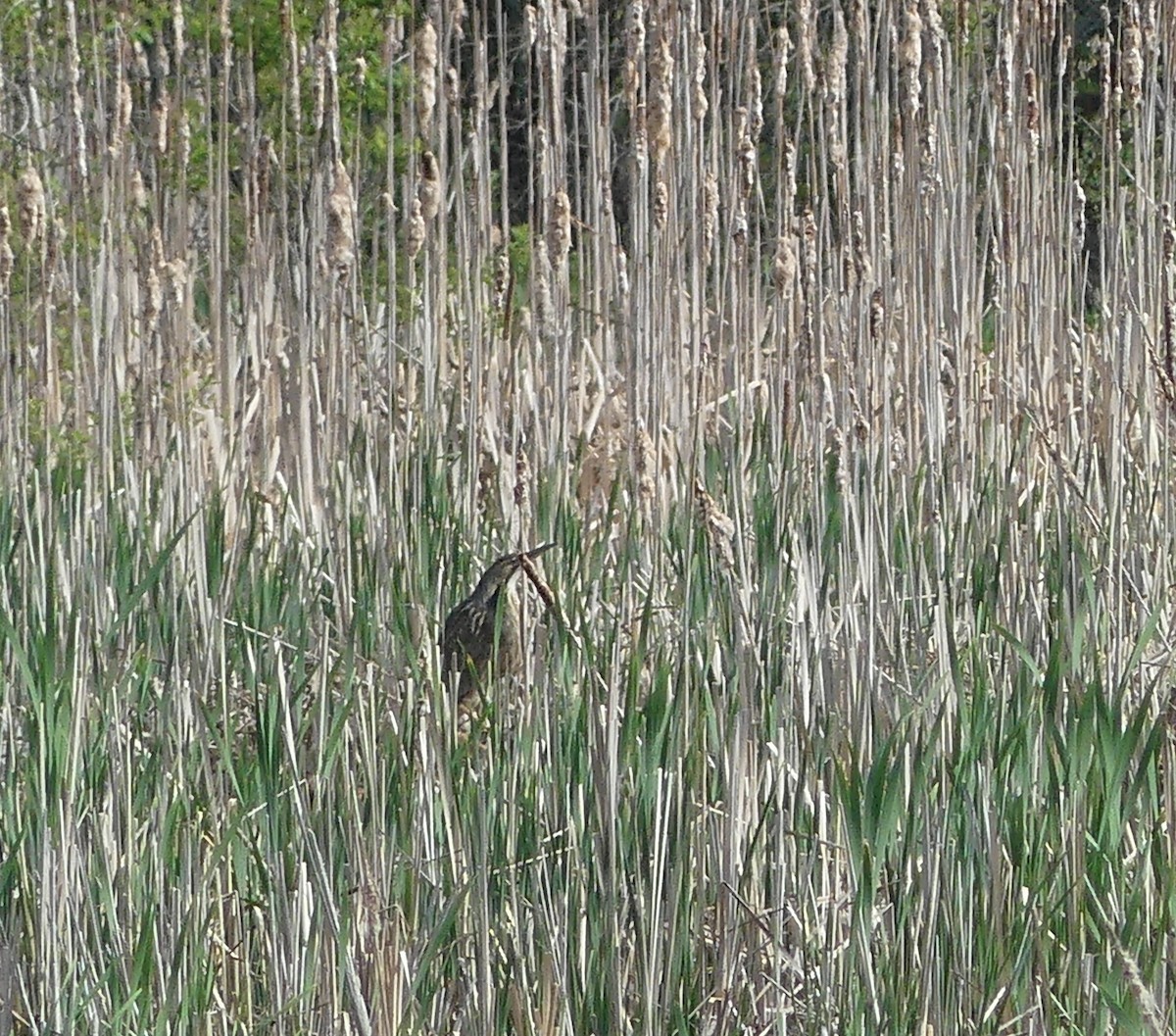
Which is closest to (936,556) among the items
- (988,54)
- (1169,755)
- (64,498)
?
(1169,755)

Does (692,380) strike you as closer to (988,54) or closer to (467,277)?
(467,277)

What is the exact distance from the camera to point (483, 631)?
6.69 ft

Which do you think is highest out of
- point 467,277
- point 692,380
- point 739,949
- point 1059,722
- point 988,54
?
point 988,54

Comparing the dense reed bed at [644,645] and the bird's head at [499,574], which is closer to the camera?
the dense reed bed at [644,645]

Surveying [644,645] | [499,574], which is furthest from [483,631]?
[644,645]

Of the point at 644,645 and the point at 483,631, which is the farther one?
the point at 483,631

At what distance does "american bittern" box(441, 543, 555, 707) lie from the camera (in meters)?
1.94

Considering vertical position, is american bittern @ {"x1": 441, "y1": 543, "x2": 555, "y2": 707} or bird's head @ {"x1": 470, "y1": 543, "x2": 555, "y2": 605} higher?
bird's head @ {"x1": 470, "y1": 543, "x2": 555, "y2": 605}

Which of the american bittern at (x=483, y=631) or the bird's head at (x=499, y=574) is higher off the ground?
the bird's head at (x=499, y=574)

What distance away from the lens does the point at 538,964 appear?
5.07 ft

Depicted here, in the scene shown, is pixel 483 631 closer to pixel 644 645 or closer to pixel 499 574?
pixel 499 574

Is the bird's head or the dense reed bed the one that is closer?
the dense reed bed

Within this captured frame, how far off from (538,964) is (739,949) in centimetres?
19

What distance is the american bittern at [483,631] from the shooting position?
1939 millimetres
